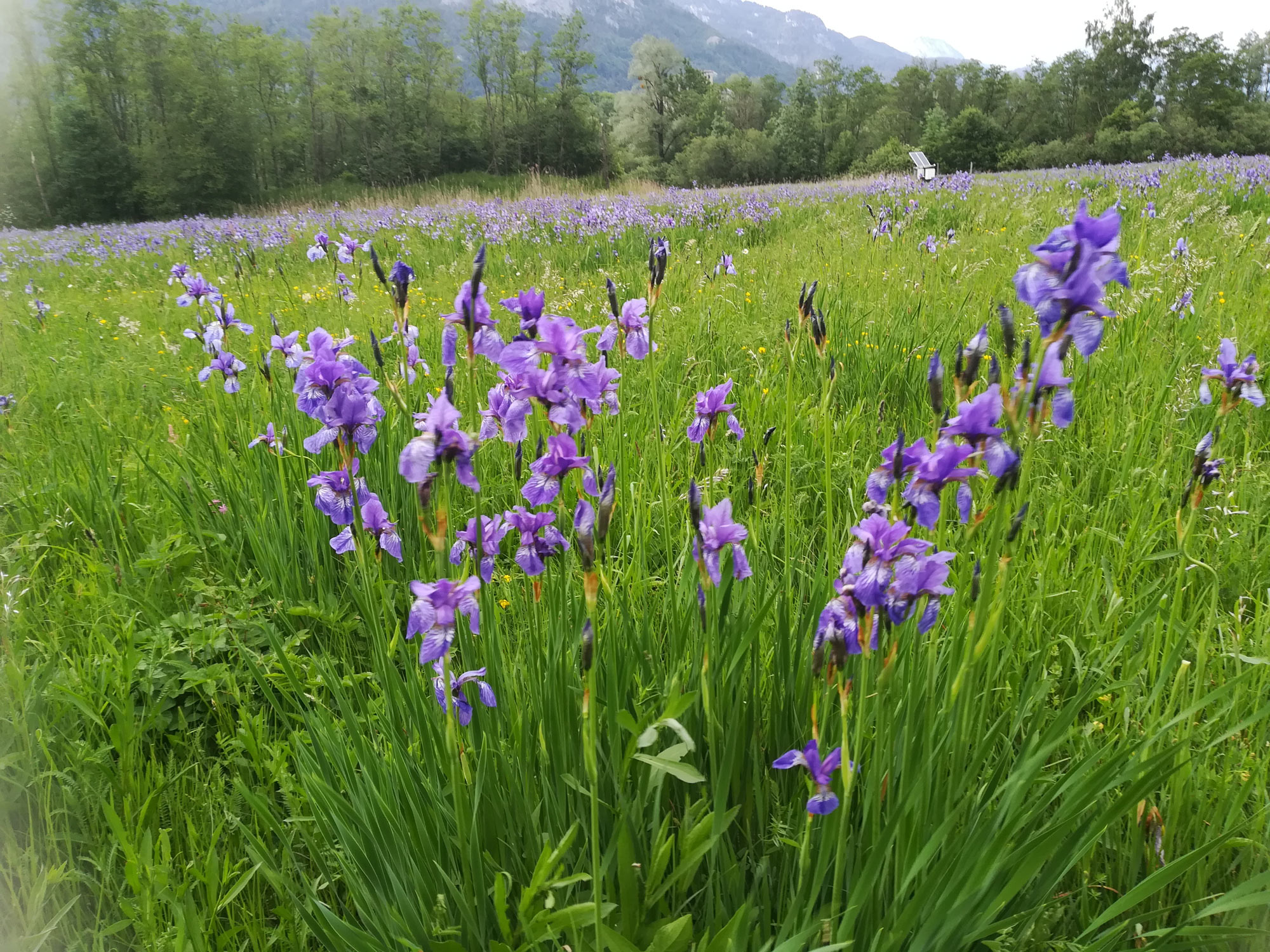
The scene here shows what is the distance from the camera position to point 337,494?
62.7 inches

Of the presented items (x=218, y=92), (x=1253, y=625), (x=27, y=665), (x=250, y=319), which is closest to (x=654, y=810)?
(x=1253, y=625)

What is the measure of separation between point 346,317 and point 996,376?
20.0 ft

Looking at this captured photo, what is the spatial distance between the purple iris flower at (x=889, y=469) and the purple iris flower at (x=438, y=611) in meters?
0.67

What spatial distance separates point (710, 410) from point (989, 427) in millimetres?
791

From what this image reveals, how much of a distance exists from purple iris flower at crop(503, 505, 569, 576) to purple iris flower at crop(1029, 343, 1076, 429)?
0.84 meters

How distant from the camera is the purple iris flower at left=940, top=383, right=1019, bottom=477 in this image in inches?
37.6

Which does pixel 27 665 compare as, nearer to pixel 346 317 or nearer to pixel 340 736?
pixel 340 736

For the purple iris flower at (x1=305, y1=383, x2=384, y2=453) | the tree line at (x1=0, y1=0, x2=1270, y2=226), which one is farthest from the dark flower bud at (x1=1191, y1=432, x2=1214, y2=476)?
the tree line at (x1=0, y1=0, x2=1270, y2=226)

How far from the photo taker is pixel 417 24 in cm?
4878

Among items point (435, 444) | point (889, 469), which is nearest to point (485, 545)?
point (435, 444)

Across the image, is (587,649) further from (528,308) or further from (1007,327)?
(1007,327)

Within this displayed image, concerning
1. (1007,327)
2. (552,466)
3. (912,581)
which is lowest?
(912,581)

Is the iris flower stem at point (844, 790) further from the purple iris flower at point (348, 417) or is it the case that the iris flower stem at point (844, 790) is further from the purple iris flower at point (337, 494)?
the purple iris flower at point (337, 494)

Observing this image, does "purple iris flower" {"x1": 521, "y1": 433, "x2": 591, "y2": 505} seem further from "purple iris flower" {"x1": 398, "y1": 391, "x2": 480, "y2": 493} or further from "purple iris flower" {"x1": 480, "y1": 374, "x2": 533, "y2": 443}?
"purple iris flower" {"x1": 398, "y1": 391, "x2": 480, "y2": 493}
